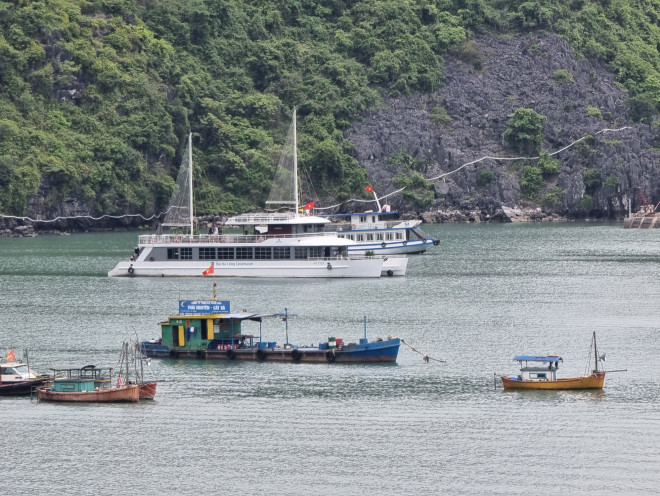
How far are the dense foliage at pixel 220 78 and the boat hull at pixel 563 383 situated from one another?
Result: 9544 cm

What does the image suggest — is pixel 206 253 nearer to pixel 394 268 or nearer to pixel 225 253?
pixel 225 253

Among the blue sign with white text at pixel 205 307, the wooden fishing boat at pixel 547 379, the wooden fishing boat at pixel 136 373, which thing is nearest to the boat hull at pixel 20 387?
the wooden fishing boat at pixel 136 373

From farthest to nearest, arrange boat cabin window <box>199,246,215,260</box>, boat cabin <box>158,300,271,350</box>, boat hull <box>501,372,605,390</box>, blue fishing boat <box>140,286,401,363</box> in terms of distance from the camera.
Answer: boat cabin window <box>199,246,215,260</box> → boat cabin <box>158,300,271,350</box> → blue fishing boat <box>140,286,401,363</box> → boat hull <box>501,372,605,390</box>

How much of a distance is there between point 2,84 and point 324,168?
1342 inches

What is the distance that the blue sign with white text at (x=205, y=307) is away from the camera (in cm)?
6325

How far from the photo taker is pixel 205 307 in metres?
63.4

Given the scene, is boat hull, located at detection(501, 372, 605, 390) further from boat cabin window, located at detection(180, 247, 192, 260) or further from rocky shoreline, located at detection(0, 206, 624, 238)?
rocky shoreline, located at detection(0, 206, 624, 238)

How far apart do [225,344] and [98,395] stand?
989 cm

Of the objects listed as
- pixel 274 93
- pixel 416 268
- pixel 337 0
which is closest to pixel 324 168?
pixel 274 93

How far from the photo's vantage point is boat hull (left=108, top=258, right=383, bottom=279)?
95312mm

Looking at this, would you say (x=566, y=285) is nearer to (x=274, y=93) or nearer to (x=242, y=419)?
(x=242, y=419)

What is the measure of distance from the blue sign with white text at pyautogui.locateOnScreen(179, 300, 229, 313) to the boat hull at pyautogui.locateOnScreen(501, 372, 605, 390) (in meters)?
13.7

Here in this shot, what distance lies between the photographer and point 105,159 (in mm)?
151125

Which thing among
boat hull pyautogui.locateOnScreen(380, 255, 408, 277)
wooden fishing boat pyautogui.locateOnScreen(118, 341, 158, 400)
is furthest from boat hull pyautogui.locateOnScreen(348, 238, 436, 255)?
wooden fishing boat pyautogui.locateOnScreen(118, 341, 158, 400)
